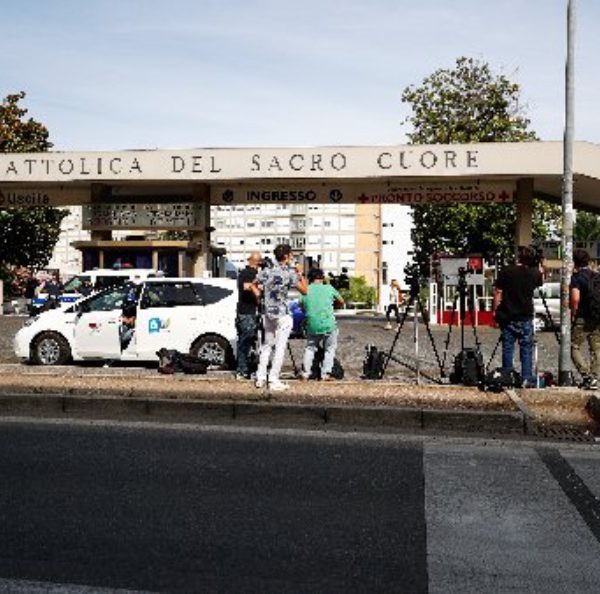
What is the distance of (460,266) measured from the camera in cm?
1248

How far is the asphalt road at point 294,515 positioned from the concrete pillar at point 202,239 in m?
21.4

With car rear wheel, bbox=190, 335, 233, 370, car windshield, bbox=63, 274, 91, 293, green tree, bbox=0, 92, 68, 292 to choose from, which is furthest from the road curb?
green tree, bbox=0, 92, 68, 292

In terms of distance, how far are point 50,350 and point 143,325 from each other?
5.71ft

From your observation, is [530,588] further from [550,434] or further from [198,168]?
[198,168]

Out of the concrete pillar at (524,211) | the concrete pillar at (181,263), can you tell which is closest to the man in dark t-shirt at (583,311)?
the concrete pillar at (524,211)

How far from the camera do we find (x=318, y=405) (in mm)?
9445

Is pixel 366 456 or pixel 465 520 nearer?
pixel 465 520

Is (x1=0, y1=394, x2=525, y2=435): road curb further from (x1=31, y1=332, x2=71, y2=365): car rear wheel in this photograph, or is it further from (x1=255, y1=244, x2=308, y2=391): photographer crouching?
(x1=31, y1=332, x2=71, y2=365): car rear wheel

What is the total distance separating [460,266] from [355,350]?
6199mm

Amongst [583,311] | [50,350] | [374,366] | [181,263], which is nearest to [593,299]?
[583,311]

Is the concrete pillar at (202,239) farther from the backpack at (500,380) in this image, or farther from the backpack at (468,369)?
the backpack at (500,380)

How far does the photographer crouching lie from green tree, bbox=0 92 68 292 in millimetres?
33212

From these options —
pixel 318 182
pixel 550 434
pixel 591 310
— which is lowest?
pixel 550 434

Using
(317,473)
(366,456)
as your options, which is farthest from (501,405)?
(317,473)
